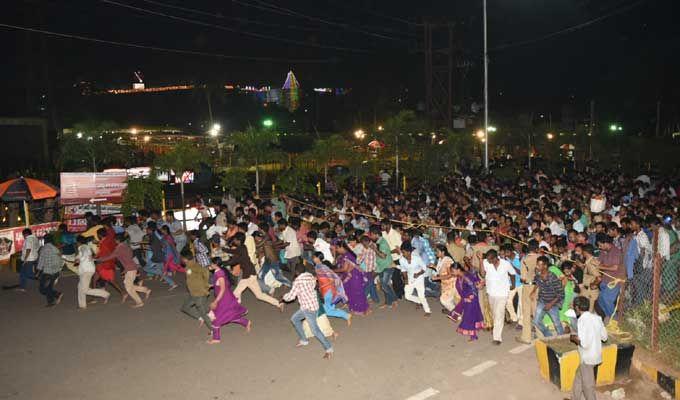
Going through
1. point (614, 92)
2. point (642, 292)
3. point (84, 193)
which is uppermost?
point (614, 92)

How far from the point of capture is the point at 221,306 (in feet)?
27.6

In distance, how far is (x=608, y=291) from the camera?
835 cm

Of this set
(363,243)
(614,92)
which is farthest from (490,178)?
(614,92)

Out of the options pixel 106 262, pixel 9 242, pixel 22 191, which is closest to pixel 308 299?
pixel 106 262

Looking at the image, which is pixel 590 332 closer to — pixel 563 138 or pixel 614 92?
pixel 563 138

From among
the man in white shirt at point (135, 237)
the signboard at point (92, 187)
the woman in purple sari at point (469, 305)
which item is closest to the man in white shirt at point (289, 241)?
the man in white shirt at point (135, 237)

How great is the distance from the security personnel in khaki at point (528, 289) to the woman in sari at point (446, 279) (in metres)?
1.19

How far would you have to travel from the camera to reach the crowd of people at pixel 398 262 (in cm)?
827

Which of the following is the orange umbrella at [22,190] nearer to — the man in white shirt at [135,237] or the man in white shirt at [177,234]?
the man in white shirt at [135,237]

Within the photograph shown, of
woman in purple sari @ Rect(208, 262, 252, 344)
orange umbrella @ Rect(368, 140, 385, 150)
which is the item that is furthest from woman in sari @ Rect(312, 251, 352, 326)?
orange umbrella @ Rect(368, 140, 385, 150)

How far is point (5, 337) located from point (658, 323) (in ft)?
31.9

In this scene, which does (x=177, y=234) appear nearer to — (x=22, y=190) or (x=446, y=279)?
(x=22, y=190)

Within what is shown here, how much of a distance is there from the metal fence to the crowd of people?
7 cm

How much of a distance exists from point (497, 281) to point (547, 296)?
2.29ft
